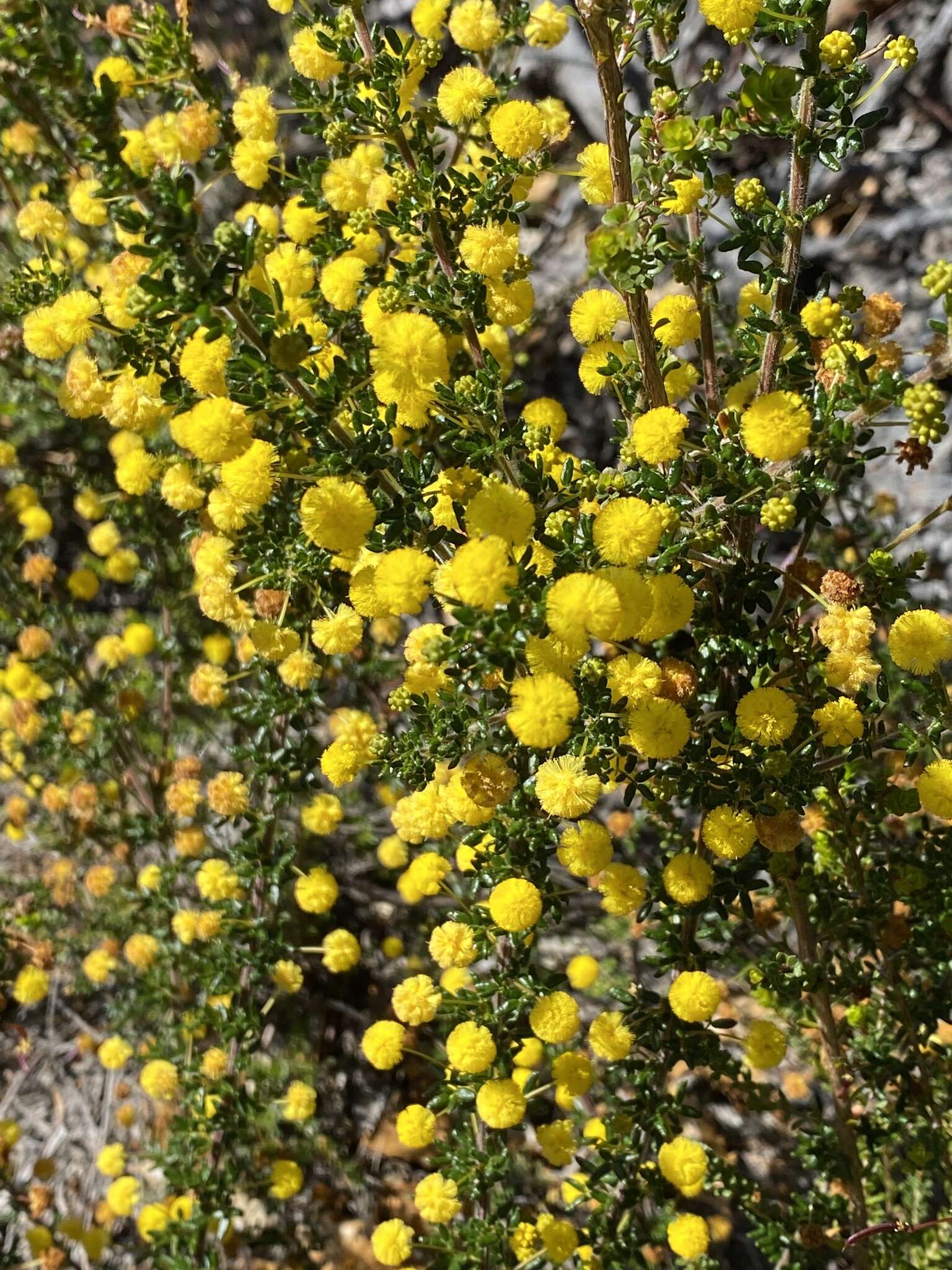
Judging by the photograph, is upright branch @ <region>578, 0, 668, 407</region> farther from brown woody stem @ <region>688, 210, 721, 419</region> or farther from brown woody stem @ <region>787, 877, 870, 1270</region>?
brown woody stem @ <region>787, 877, 870, 1270</region>

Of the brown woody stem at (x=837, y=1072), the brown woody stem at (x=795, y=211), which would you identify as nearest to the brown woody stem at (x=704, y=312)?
the brown woody stem at (x=795, y=211)

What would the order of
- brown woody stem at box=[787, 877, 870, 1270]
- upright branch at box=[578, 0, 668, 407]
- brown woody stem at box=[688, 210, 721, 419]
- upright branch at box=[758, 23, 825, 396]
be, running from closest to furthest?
upright branch at box=[578, 0, 668, 407]
upright branch at box=[758, 23, 825, 396]
brown woody stem at box=[688, 210, 721, 419]
brown woody stem at box=[787, 877, 870, 1270]

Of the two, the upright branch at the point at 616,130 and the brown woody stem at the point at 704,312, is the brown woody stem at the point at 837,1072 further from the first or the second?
the upright branch at the point at 616,130

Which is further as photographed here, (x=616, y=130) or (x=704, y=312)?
(x=704, y=312)

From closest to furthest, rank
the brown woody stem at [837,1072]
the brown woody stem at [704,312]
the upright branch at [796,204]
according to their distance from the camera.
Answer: the upright branch at [796,204] < the brown woody stem at [704,312] < the brown woody stem at [837,1072]

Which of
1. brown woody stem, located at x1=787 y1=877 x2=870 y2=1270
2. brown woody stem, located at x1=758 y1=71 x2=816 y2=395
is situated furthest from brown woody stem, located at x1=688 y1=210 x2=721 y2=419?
brown woody stem, located at x1=787 y1=877 x2=870 y2=1270

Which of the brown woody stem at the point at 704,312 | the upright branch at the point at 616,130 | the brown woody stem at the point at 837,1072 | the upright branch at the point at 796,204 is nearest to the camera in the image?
the upright branch at the point at 616,130

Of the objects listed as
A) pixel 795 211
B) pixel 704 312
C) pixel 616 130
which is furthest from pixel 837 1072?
pixel 616 130

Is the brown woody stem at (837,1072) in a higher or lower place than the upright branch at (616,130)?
lower

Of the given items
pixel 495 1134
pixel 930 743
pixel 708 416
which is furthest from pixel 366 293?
pixel 495 1134

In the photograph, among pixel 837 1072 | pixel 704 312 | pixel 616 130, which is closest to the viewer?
pixel 616 130

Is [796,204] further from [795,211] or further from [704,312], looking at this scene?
[704,312]
